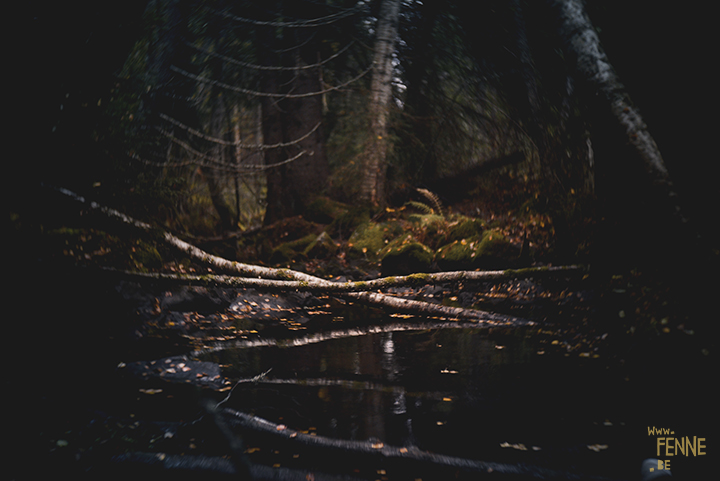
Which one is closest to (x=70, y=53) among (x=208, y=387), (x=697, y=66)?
(x=208, y=387)

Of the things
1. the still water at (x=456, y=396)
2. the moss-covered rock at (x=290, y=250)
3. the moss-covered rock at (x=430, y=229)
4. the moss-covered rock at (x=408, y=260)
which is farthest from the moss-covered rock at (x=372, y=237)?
the still water at (x=456, y=396)

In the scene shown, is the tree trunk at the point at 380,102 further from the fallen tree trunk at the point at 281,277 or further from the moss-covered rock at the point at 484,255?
the fallen tree trunk at the point at 281,277

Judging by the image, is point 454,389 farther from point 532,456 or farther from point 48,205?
point 48,205

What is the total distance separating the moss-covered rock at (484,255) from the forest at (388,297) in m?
0.05

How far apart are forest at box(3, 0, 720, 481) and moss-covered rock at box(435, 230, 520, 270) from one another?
50 millimetres

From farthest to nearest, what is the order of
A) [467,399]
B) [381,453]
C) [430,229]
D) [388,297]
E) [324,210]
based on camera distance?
[324,210]
[430,229]
[388,297]
[467,399]
[381,453]

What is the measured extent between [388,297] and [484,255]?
323 centimetres

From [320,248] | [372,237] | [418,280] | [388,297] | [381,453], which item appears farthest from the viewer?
[372,237]

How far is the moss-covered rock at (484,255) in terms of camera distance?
834cm

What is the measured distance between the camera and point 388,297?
6219 millimetres

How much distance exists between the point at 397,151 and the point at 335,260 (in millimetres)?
6082

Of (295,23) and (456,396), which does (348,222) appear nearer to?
(295,23)

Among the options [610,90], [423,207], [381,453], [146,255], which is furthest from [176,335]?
[423,207]

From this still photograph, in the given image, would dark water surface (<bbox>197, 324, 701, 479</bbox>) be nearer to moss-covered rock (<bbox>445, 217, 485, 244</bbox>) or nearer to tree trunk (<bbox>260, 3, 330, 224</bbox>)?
moss-covered rock (<bbox>445, 217, 485, 244</bbox>)
